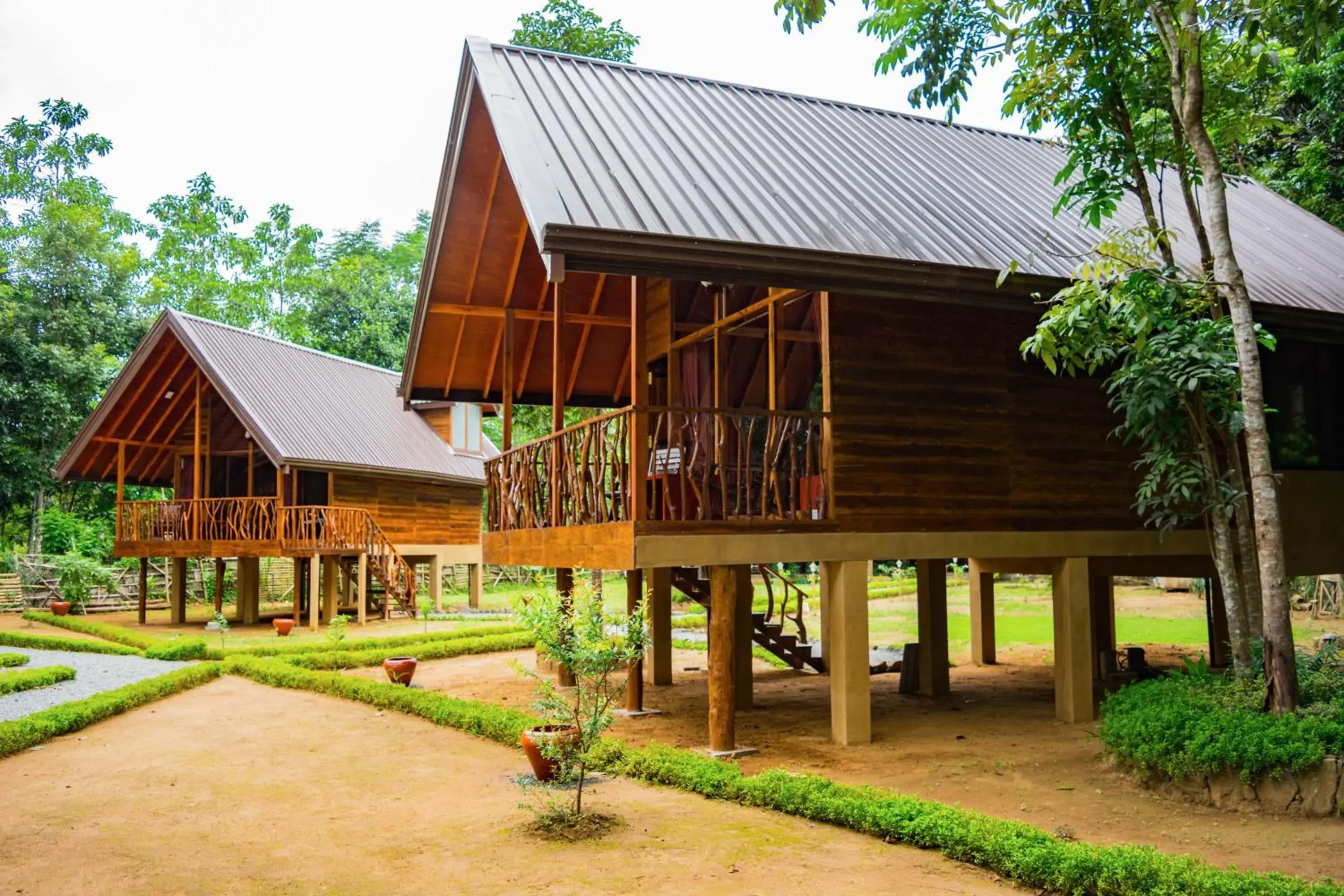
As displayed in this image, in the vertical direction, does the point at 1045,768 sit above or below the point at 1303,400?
below

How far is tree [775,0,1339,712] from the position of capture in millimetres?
8586

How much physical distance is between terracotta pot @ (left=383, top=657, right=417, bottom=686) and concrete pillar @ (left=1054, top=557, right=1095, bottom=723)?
903 centimetres

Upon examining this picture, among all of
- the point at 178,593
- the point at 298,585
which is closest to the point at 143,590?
the point at 178,593

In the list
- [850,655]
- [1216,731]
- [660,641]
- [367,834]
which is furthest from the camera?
[660,641]

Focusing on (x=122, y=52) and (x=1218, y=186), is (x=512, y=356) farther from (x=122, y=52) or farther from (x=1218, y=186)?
(x=122, y=52)

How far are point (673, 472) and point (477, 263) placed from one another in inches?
176

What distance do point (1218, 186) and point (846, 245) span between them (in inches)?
125

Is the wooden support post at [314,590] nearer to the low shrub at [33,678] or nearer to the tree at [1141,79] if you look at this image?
the low shrub at [33,678]

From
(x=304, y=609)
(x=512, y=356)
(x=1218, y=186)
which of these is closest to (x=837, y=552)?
(x=1218, y=186)

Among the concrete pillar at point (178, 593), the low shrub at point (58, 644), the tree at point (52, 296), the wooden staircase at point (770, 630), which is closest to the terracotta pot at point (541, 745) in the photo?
the wooden staircase at point (770, 630)

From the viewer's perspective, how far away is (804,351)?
573 inches

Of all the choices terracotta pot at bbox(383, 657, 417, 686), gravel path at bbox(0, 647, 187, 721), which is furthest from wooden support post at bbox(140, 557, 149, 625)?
terracotta pot at bbox(383, 657, 417, 686)

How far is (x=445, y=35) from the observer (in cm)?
12600

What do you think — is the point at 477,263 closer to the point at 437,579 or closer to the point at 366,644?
the point at 366,644
